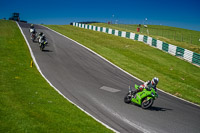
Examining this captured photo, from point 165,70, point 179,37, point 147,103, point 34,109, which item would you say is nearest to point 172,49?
point 165,70

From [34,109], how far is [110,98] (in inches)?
205

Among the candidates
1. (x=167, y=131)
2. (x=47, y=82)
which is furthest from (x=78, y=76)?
(x=167, y=131)

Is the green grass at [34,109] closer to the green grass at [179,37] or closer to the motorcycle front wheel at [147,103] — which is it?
the motorcycle front wheel at [147,103]

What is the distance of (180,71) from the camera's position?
24.9 m

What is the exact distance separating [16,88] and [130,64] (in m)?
14.4

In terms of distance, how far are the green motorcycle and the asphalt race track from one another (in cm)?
31

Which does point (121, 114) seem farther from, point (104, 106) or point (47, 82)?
point (47, 82)

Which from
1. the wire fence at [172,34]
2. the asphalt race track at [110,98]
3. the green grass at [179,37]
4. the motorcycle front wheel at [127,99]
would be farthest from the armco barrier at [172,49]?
the motorcycle front wheel at [127,99]

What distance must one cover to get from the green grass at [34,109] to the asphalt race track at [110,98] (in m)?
1.05

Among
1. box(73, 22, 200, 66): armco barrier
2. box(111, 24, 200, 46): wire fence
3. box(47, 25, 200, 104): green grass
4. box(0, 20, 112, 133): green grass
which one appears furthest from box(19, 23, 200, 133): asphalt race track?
box(111, 24, 200, 46): wire fence

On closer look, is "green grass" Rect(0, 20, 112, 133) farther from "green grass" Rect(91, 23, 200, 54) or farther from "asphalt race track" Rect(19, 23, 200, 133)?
"green grass" Rect(91, 23, 200, 54)

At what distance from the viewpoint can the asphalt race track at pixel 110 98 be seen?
10945mm

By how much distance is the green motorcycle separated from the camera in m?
12.5

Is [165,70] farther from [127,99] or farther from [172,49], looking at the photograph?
[127,99]
